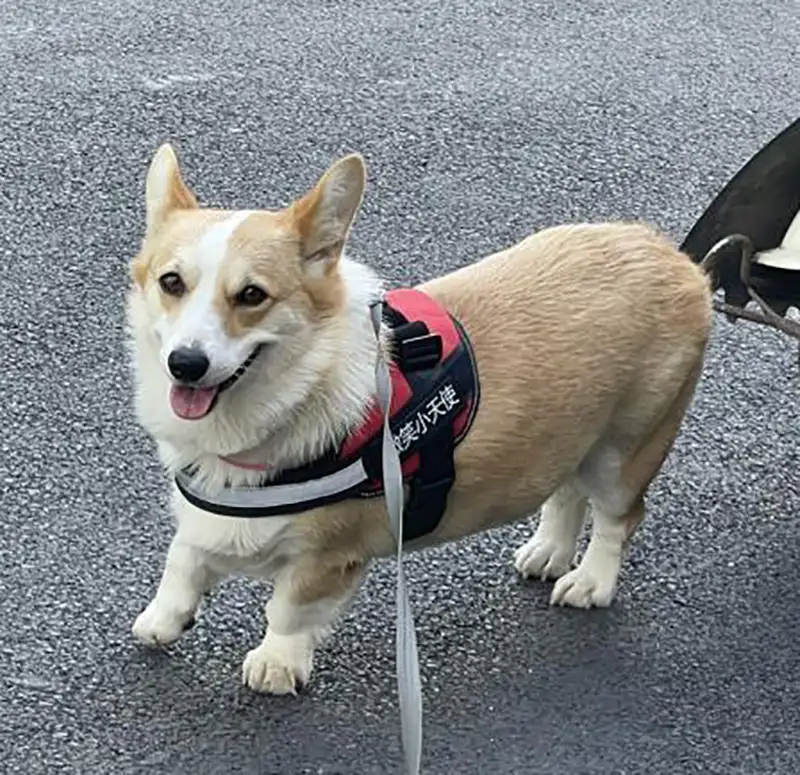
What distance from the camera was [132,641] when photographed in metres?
3.23

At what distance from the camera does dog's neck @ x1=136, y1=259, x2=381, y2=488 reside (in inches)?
112

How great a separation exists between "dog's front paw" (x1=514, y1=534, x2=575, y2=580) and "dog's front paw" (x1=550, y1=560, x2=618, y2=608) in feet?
0.15

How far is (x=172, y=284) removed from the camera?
2736 millimetres

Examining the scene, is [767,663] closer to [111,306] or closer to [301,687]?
[301,687]

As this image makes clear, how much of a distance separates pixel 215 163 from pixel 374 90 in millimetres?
787

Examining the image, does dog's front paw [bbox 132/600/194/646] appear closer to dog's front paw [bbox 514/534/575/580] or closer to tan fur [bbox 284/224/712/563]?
tan fur [bbox 284/224/712/563]

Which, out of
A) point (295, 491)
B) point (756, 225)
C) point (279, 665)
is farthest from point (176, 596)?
point (756, 225)

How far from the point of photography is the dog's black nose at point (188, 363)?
2.65 metres

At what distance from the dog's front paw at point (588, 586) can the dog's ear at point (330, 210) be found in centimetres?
94

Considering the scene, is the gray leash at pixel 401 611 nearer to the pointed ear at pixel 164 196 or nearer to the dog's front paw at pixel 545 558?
the pointed ear at pixel 164 196

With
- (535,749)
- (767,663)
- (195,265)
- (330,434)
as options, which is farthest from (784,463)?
(195,265)

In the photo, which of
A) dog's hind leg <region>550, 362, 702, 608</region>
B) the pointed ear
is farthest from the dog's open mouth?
dog's hind leg <region>550, 362, 702, 608</region>

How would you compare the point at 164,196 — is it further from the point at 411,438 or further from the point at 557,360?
the point at 557,360

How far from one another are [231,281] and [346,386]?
0.30 m
